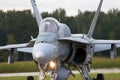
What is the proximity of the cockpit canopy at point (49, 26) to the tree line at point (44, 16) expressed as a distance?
42.8ft

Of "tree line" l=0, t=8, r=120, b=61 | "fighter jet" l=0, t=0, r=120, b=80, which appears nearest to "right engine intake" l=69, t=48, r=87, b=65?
"fighter jet" l=0, t=0, r=120, b=80

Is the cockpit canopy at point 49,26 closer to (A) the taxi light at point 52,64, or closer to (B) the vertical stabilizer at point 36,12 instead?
(A) the taxi light at point 52,64

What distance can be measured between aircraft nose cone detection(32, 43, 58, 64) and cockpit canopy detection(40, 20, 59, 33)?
83cm

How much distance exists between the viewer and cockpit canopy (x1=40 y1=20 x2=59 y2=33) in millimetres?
16203

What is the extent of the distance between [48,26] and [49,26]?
0.15 ft

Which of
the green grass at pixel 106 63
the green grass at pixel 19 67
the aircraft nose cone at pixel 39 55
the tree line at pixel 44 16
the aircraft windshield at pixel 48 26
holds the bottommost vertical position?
the green grass at pixel 19 67

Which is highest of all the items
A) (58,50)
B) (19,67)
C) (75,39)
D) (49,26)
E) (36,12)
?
(36,12)

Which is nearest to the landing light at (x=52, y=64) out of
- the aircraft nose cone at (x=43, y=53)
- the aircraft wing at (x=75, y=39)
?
the aircraft nose cone at (x=43, y=53)

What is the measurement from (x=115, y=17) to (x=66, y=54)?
931 inches

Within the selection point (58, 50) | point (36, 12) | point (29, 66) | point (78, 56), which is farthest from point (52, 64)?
point (29, 66)

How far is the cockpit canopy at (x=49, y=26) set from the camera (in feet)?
53.2

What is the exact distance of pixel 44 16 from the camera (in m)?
44.6

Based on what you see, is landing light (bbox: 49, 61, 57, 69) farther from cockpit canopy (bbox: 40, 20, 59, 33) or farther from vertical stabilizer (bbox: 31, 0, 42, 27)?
vertical stabilizer (bbox: 31, 0, 42, 27)

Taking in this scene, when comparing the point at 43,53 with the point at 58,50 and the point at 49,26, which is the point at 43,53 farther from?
the point at 49,26
